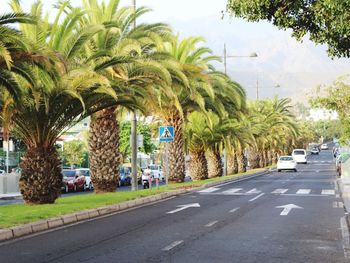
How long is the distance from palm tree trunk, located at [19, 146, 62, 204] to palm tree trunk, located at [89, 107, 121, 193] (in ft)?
17.3

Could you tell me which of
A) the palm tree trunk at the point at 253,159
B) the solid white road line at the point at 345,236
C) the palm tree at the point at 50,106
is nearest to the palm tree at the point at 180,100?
the palm tree at the point at 50,106

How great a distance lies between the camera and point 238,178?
4441 centimetres

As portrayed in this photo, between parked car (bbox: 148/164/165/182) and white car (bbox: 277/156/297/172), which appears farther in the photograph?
white car (bbox: 277/156/297/172)

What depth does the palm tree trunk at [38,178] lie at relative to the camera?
19.8 m

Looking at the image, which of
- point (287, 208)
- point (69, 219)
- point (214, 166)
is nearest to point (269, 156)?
point (214, 166)

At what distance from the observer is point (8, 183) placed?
33.7m

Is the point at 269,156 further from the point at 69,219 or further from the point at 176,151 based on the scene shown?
the point at 69,219

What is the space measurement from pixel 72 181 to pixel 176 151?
7.52 m

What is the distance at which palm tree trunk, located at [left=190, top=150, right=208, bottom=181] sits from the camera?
136ft

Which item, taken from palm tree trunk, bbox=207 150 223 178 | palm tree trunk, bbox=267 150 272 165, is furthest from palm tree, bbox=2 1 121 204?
palm tree trunk, bbox=267 150 272 165

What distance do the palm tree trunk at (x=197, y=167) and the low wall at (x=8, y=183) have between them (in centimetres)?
1249

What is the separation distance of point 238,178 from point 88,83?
26750 mm

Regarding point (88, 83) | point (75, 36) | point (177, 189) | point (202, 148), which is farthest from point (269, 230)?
point (202, 148)

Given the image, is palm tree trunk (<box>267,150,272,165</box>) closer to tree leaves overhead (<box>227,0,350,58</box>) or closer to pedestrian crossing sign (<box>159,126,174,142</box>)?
pedestrian crossing sign (<box>159,126,174,142</box>)
